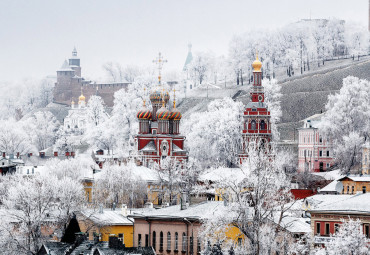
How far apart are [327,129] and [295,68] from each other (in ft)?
184

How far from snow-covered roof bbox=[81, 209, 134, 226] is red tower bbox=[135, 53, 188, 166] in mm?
40366

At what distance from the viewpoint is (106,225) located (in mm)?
66875

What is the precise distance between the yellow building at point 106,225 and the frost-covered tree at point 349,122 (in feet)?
140

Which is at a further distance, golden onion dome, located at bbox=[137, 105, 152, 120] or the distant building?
golden onion dome, located at bbox=[137, 105, 152, 120]

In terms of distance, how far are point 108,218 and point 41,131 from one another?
383 ft

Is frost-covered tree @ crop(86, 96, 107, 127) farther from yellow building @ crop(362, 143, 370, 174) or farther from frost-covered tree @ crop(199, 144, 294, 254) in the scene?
frost-covered tree @ crop(199, 144, 294, 254)

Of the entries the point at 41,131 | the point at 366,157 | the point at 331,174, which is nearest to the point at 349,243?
the point at 366,157

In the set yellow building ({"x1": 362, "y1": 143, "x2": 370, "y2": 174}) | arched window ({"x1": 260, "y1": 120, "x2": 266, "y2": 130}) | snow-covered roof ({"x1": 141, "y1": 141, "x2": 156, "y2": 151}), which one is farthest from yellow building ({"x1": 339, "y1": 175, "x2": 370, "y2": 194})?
snow-covered roof ({"x1": 141, "y1": 141, "x2": 156, "y2": 151})

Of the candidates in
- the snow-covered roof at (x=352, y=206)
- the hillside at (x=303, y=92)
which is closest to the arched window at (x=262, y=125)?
the hillside at (x=303, y=92)

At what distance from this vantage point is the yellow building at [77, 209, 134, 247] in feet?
217

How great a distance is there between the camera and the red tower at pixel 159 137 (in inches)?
4432

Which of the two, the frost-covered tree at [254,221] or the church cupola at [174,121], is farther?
the church cupola at [174,121]

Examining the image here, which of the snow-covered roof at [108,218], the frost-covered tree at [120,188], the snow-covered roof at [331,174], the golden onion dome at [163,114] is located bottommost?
the snow-covered roof at [108,218]

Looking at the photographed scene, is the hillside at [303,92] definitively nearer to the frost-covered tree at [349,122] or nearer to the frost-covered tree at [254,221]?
the frost-covered tree at [349,122]
